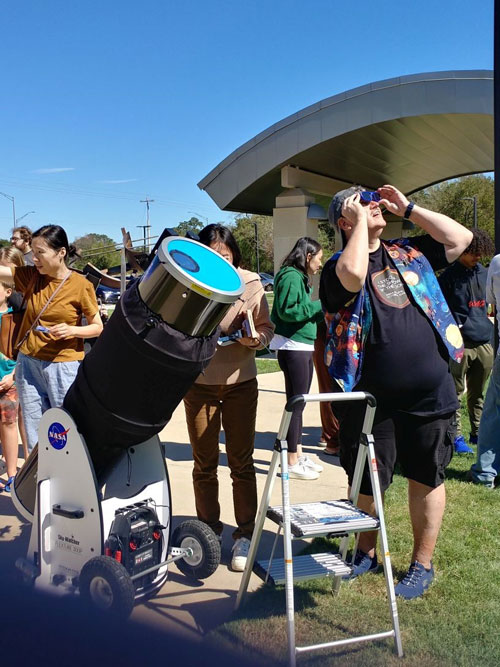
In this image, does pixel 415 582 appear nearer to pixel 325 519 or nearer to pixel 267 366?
pixel 325 519

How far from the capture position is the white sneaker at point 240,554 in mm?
3732

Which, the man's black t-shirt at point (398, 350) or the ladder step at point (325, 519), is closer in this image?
the ladder step at point (325, 519)

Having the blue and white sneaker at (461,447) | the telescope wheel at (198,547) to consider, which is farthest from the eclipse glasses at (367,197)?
the blue and white sneaker at (461,447)

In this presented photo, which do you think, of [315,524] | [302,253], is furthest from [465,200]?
[315,524]

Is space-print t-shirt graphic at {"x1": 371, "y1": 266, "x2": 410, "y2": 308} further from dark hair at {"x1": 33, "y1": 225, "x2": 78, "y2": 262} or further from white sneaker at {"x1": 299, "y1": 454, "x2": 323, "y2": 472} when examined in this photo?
white sneaker at {"x1": 299, "y1": 454, "x2": 323, "y2": 472}

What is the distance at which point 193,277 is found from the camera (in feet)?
8.58

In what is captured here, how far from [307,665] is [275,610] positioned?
518mm

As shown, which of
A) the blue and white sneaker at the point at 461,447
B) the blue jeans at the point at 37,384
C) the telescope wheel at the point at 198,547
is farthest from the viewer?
the blue and white sneaker at the point at 461,447

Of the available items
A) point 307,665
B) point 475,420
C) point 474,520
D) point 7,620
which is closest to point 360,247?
Result: point 307,665

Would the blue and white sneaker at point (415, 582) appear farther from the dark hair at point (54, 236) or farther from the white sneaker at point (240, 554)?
the dark hair at point (54, 236)

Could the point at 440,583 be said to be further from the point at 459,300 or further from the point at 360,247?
the point at 459,300

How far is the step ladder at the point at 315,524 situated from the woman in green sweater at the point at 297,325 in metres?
2.14

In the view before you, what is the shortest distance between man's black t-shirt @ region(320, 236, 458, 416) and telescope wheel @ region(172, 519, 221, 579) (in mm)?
1132

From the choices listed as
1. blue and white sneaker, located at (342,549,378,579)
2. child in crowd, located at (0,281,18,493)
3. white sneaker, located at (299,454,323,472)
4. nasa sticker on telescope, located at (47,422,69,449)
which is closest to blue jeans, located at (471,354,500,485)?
white sneaker, located at (299,454,323,472)
